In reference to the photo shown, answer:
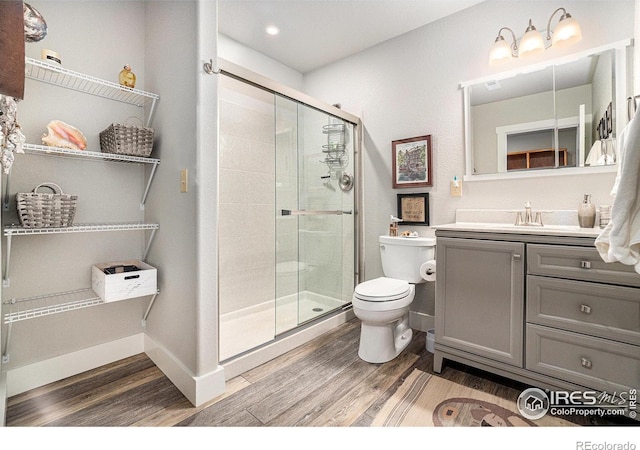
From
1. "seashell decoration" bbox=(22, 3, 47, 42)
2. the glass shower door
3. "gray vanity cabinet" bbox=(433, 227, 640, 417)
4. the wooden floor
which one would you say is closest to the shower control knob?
the glass shower door

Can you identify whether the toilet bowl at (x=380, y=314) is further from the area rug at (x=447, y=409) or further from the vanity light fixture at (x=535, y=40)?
the vanity light fixture at (x=535, y=40)

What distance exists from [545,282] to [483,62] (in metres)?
1.61

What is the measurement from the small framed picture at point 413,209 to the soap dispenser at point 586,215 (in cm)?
95

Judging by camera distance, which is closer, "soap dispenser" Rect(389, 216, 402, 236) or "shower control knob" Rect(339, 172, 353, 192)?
"soap dispenser" Rect(389, 216, 402, 236)

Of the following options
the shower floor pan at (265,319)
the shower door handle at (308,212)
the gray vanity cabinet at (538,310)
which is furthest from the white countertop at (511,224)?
the shower floor pan at (265,319)

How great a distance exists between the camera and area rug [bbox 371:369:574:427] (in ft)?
4.61

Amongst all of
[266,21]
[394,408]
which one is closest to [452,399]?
[394,408]

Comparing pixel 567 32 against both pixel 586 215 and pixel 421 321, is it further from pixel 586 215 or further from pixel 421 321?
pixel 421 321

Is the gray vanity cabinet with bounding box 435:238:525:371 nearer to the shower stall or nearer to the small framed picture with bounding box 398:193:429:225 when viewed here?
the small framed picture with bounding box 398:193:429:225

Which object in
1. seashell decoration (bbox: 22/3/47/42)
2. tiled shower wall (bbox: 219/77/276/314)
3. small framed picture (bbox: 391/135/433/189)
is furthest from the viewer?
tiled shower wall (bbox: 219/77/276/314)

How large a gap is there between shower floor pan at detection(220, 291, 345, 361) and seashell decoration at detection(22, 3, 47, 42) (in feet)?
5.96

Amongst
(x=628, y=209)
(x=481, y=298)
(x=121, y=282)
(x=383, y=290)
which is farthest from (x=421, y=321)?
(x=121, y=282)

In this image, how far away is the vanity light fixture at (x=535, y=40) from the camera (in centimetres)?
180

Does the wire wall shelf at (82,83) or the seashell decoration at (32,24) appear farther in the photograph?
the wire wall shelf at (82,83)
